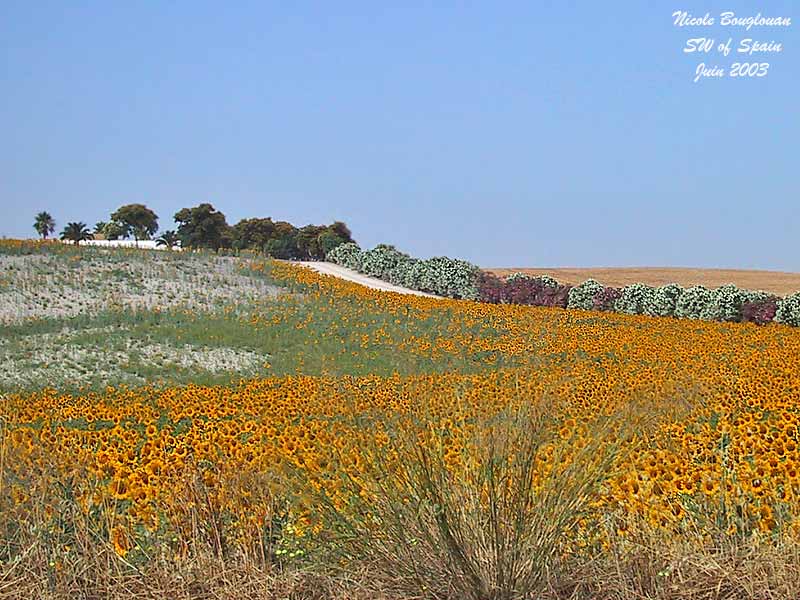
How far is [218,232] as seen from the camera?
5106cm

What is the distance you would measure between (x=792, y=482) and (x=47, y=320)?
18.0 meters

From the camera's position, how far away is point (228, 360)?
647 inches

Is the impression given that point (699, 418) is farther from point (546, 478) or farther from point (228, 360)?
point (228, 360)

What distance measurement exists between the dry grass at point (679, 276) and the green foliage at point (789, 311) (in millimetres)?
17210

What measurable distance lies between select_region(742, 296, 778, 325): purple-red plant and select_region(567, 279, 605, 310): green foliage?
526 centimetres

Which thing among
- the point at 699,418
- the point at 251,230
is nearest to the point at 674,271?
the point at 251,230

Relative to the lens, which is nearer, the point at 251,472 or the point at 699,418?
the point at 251,472

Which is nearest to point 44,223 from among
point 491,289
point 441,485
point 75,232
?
point 75,232

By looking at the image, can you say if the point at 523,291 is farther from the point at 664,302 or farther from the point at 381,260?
the point at 381,260

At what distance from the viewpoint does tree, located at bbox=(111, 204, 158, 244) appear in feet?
202

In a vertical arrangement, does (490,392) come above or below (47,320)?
above

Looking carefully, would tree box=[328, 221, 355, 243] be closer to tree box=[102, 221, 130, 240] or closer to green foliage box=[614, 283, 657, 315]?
tree box=[102, 221, 130, 240]

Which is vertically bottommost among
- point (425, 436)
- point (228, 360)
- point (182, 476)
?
point (228, 360)

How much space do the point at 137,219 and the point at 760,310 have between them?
46.5 m
